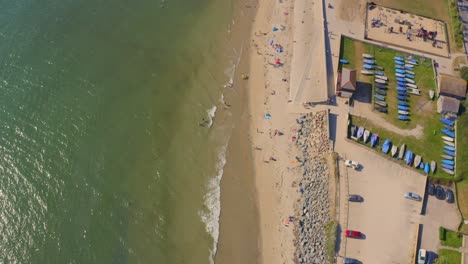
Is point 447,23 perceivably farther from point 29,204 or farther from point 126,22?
point 29,204

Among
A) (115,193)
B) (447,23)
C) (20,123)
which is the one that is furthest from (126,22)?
(447,23)

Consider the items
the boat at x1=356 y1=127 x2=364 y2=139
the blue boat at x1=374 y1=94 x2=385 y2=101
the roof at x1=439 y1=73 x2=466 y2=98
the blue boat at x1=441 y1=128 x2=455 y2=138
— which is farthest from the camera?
the blue boat at x1=374 y1=94 x2=385 y2=101

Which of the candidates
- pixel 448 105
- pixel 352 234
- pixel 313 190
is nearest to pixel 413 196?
pixel 352 234

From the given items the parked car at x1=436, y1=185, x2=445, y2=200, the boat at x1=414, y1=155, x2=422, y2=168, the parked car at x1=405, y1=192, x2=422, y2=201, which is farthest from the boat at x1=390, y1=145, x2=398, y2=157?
the parked car at x1=436, y1=185, x2=445, y2=200

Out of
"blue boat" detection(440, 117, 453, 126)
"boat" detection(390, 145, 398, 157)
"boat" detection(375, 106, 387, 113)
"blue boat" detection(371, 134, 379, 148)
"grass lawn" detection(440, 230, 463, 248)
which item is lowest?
"grass lawn" detection(440, 230, 463, 248)

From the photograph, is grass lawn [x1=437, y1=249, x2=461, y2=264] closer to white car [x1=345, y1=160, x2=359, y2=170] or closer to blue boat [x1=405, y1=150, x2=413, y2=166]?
blue boat [x1=405, y1=150, x2=413, y2=166]

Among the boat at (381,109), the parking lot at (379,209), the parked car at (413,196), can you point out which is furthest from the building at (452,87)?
the parked car at (413,196)
